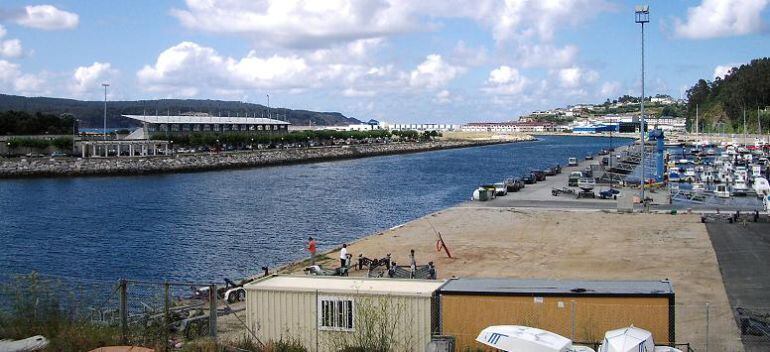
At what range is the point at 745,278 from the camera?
2481cm

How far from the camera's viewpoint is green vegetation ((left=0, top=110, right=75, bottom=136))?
123562mm

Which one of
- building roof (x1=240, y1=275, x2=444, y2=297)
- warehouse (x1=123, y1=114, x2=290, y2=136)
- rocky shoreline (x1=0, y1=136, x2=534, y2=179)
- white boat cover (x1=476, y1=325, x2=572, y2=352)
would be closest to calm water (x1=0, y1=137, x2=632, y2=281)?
rocky shoreline (x1=0, y1=136, x2=534, y2=179)

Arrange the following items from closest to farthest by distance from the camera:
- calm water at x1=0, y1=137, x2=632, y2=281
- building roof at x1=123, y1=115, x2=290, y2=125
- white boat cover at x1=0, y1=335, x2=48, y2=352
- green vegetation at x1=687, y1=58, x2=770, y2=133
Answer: white boat cover at x1=0, y1=335, x2=48, y2=352
calm water at x1=0, y1=137, x2=632, y2=281
building roof at x1=123, y1=115, x2=290, y2=125
green vegetation at x1=687, y1=58, x2=770, y2=133

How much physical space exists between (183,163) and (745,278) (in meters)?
Answer: 87.2

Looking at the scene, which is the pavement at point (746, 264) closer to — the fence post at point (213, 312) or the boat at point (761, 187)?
the fence post at point (213, 312)

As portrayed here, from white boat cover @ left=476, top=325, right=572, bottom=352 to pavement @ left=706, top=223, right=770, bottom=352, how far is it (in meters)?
5.80

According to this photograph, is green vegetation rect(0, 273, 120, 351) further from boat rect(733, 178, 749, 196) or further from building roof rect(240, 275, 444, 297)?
boat rect(733, 178, 749, 196)

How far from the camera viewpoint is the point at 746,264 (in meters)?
27.3

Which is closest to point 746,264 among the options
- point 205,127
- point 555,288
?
point 555,288

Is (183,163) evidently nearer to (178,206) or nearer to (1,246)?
(178,206)

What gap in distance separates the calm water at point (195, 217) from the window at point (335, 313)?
16.3m

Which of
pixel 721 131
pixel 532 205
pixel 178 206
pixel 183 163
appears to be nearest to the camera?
pixel 532 205

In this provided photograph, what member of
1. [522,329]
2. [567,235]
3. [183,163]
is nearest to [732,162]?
[567,235]

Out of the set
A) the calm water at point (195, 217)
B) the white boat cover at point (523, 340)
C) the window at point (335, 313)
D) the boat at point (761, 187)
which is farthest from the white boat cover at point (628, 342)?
the boat at point (761, 187)
